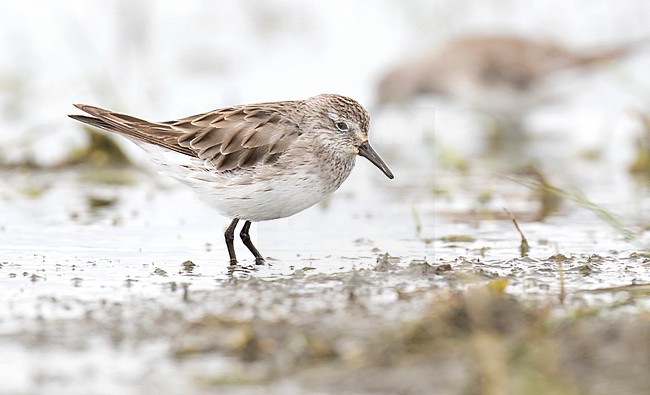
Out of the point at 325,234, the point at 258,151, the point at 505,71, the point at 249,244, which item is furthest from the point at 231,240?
the point at 505,71

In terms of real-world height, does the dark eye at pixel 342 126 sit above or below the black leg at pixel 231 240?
above

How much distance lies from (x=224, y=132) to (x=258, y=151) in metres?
0.30

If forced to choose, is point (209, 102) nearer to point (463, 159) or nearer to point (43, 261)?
point (463, 159)

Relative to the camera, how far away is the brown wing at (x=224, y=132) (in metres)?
6.51

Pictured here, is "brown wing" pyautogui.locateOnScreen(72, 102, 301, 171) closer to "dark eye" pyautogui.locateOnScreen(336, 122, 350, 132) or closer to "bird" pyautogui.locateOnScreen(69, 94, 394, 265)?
"bird" pyautogui.locateOnScreen(69, 94, 394, 265)

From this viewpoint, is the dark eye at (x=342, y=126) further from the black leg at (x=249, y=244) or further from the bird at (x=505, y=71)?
the bird at (x=505, y=71)

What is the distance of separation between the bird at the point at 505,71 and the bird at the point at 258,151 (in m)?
6.71

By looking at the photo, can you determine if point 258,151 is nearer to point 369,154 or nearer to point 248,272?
point 369,154

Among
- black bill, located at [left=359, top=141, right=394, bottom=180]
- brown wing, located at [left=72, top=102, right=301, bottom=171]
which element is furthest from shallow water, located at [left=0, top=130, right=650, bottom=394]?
brown wing, located at [left=72, top=102, right=301, bottom=171]

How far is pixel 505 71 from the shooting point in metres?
13.6

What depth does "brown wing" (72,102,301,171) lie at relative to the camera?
6.51 metres

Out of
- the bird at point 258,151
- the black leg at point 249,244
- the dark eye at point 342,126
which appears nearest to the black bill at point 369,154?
the bird at point 258,151

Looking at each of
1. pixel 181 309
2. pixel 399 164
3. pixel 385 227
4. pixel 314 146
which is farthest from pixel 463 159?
pixel 181 309

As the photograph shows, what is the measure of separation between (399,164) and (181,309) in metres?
5.78
